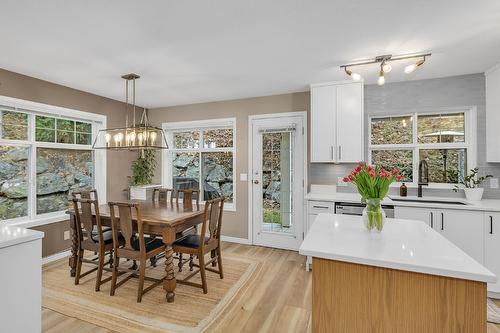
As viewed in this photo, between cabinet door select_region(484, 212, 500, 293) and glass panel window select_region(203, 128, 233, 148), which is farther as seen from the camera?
glass panel window select_region(203, 128, 233, 148)

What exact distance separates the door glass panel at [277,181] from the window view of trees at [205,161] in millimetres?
694

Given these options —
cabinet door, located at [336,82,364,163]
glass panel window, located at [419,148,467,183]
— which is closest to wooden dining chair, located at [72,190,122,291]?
cabinet door, located at [336,82,364,163]

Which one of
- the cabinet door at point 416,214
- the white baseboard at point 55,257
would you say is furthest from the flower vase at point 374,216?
the white baseboard at point 55,257

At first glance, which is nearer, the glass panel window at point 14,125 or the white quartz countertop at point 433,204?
the white quartz countertop at point 433,204

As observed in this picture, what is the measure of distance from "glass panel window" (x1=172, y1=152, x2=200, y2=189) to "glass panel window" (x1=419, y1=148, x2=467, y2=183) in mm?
3715

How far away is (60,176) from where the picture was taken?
3799 millimetres

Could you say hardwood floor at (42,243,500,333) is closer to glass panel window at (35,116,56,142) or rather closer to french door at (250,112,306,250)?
french door at (250,112,306,250)

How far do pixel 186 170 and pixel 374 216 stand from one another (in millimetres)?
3950

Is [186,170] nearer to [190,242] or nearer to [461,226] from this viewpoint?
[190,242]

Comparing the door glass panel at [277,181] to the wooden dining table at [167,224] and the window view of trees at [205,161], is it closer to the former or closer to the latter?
the window view of trees at [205,161]

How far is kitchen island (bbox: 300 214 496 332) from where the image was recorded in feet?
3.83

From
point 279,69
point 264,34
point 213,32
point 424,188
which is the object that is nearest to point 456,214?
point 424,188

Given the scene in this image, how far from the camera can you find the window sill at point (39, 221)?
3.22 metres

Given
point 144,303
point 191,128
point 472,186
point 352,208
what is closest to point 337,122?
point 352,208
